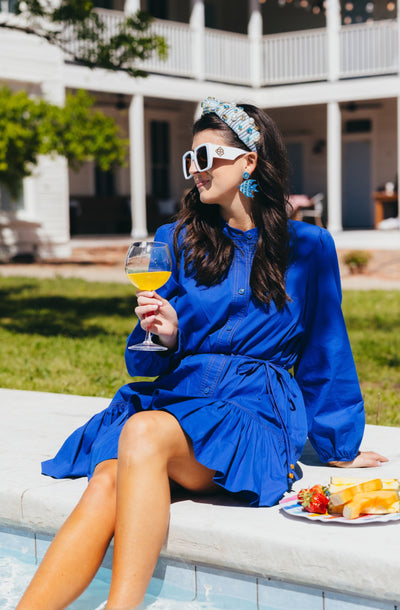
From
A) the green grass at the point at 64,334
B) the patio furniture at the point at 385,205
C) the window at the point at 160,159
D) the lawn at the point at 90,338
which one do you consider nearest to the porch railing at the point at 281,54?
the window at the point at 160,159

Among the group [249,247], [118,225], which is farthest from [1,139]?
[249,247]

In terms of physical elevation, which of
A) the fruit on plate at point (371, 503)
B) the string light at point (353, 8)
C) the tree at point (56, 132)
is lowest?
the fruit on plate at point (371, 503)

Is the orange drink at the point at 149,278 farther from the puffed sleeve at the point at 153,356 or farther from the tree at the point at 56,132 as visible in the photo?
the tree at the point at 56,132

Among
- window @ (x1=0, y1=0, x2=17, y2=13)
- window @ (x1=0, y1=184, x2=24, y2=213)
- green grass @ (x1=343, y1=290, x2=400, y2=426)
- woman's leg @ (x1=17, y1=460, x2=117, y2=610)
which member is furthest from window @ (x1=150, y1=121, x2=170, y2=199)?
woman's leg @ (x1=17, y1=460, x2=117, y2=610)

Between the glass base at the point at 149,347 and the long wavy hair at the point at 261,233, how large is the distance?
1.04 feet

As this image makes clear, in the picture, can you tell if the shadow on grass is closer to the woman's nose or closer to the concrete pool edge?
the concrete pool edge

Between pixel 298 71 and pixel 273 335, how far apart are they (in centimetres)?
1649

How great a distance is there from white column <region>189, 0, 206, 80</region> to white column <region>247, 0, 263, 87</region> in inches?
55.6

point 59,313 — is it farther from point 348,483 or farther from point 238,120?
point 348,483

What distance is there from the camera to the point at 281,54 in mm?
18594

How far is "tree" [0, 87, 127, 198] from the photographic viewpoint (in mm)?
11961

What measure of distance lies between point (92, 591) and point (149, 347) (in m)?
0.72

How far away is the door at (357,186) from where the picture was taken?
20484 millimetres

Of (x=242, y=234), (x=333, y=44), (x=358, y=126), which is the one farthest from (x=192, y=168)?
(x=358, y=126)
